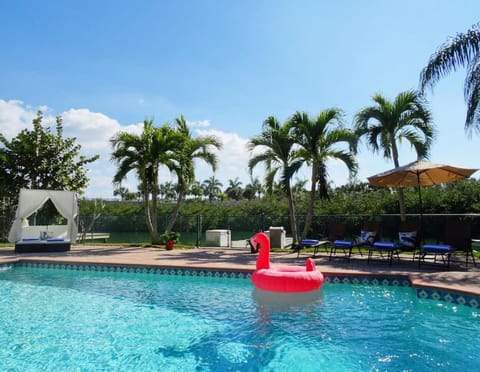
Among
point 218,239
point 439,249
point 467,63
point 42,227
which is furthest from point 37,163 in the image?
point 467,63

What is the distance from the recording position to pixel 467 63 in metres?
10.2

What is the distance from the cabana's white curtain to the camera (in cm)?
1206

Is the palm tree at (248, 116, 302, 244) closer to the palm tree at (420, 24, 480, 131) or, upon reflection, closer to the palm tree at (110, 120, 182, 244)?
the palm tree at (110, 120, 182, 244)

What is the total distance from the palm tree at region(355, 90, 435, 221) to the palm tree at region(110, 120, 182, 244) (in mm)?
6907

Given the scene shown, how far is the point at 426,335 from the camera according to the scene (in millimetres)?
4785

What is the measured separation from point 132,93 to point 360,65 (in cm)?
719

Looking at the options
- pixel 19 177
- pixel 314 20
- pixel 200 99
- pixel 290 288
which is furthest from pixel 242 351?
pixel 19 177

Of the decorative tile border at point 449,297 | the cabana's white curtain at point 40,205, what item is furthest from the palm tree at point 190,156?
the decorative tile border at point 449,297

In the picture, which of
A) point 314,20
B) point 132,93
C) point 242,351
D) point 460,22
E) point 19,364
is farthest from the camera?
point 132,93

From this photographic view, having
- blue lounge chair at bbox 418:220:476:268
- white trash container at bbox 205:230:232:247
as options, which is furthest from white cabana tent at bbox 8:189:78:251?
blue lounge chair at bbox 418:220:476:268

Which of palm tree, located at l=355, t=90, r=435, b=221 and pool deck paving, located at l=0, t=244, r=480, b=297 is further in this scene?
palm tree, located at l=355, t=90, r=435, b=221

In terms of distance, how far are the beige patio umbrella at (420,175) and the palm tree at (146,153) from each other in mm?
7522

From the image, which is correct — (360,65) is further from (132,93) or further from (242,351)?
(242,351)

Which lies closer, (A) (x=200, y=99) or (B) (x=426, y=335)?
(B) (x=426, y=335)
